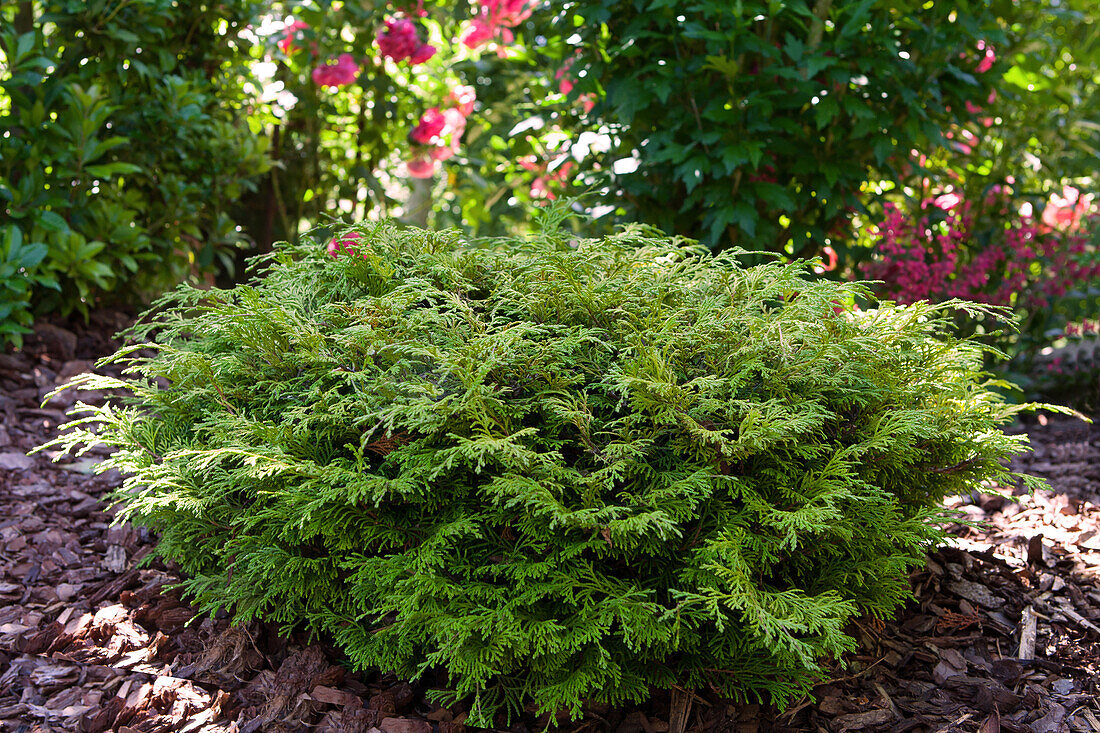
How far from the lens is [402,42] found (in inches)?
154

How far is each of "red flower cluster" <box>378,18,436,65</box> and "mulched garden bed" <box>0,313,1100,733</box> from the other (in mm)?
2575

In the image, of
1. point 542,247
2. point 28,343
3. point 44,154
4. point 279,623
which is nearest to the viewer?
point 279,623

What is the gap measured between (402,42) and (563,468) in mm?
3116

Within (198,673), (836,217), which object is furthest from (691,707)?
(836,217)

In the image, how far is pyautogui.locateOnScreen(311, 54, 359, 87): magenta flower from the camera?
3914 mm

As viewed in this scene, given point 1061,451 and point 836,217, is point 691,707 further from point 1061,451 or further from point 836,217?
point 1061,451

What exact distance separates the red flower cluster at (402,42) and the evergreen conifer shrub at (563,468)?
93.4 inches

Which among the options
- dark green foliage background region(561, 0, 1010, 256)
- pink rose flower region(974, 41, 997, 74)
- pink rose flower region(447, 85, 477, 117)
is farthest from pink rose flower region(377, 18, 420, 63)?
pink rose flower region(974, 41, 997, 74)

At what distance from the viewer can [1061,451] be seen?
320 cm

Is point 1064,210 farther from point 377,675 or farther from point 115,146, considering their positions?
point 115,146

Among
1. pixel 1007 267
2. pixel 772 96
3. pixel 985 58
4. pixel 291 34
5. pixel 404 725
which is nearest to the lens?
pixel 404 725

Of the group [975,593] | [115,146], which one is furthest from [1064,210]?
[115,146]

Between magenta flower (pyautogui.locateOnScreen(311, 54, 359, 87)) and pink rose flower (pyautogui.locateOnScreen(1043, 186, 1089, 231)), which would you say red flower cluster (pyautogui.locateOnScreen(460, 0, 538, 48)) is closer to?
magenta flower (pyautogui.locateOnScreen(311, 54, 359, 87))

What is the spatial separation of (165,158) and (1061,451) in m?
4.11
